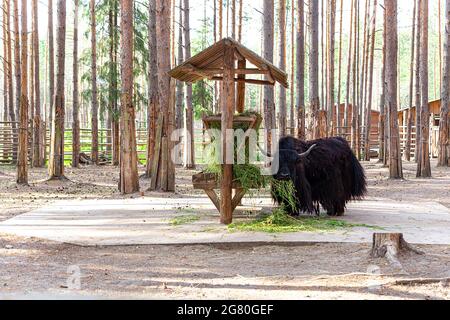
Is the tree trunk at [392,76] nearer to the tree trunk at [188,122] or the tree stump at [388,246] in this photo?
the tree trunk at [188,122]

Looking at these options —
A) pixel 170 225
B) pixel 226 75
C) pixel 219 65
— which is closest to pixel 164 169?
pixel 219 65

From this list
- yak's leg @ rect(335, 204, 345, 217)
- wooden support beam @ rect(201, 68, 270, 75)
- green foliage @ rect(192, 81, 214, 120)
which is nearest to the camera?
wooden support beam @ rect(201, 68, 270, 75)

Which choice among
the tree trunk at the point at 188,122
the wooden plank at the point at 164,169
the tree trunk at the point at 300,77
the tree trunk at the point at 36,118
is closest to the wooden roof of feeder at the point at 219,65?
the wooden plank at the point at 164,169

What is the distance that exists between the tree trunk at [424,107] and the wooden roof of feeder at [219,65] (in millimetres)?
10986

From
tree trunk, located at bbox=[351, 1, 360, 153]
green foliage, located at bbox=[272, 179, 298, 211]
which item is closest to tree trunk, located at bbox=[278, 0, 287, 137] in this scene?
tree trunk, located at bbox=[351, 1, 360, 153]

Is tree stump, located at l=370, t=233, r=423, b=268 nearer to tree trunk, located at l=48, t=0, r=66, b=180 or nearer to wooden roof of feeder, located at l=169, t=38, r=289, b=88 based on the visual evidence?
wooden roof of feeder, located at l=169, t=38, r=289, b=88

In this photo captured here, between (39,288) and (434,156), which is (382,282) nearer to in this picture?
(39,288)

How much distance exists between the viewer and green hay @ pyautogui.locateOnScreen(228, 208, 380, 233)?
941 cm

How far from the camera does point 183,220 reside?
10.3 meters

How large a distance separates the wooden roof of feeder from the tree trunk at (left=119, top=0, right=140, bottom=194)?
366 cm

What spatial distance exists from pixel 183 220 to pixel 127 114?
15.3 ft

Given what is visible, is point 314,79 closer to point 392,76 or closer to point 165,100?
point 392,76

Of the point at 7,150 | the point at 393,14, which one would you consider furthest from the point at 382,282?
the point at 7,150

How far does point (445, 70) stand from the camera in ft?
75.8
